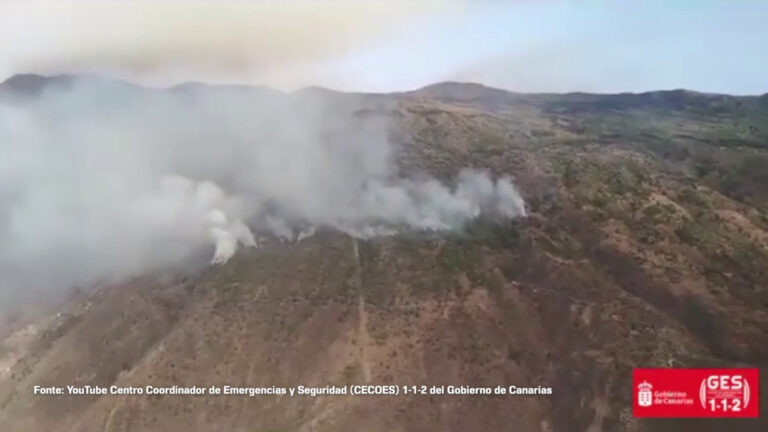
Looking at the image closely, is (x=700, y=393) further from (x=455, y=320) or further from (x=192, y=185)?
(x=192, y=185)

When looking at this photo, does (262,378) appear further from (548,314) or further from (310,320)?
(548,314)

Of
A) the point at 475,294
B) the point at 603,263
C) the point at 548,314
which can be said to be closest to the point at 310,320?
the point at 475,294

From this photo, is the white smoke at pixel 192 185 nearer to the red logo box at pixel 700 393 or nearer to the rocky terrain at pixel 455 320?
the rocky terrain at pixel 455 320

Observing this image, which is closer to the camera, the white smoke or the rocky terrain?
the rocky terrain

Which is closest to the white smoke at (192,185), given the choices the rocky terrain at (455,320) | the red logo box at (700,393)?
the rocky terrain at (455,320)

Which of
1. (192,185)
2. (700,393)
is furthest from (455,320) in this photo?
(192,185)

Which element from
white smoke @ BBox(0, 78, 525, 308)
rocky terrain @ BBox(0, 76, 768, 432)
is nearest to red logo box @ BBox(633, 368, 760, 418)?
rocky terrain @ BBox(0, 76, 768, 432)

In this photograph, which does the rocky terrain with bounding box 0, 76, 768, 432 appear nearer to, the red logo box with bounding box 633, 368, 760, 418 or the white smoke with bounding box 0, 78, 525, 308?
the red logo box with bounding box 633, 368, 760, 418
